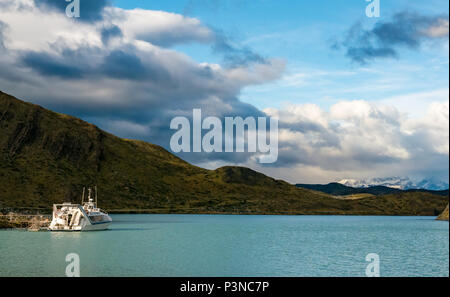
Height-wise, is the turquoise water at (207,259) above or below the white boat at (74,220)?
below

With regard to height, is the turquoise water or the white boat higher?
the white boat

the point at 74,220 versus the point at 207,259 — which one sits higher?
the point at 74,220

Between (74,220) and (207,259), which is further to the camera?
(74,220)

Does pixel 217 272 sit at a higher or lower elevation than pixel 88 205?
lower

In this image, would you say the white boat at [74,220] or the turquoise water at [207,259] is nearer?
the turquoise water at [207,259]

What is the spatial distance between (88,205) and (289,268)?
9194 centimetres

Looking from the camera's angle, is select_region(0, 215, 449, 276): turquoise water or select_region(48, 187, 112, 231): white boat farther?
select_region(48, 187, 112, 231): white boat

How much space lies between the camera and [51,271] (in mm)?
59562
